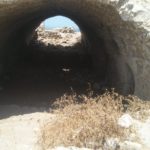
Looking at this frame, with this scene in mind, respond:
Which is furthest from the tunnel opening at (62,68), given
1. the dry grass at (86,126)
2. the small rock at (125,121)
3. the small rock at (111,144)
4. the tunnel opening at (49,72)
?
the small rock at (111,144)

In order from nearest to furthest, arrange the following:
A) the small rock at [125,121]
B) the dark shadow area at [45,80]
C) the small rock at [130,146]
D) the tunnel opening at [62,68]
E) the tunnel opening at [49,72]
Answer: the small rock at [130,146] → the small rock at [125,121] → the dark shadow area at [45,80] → the tunnel opening at [62,68] → the tunnel opening at [49,72]

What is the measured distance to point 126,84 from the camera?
7.96 metres

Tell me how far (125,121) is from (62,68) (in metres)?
7.38

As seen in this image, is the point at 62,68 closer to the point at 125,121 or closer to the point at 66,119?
the point at 66,119

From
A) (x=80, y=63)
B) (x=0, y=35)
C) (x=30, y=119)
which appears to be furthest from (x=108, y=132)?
(x=80, y=63)

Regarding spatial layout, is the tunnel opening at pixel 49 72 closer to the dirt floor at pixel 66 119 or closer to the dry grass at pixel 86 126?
the dirt floor at pixel 66 119

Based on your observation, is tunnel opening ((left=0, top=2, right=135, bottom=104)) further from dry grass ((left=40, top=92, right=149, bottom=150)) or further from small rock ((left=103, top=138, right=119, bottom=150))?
small rock ((left=103, top=138, right=119, bottom=150))

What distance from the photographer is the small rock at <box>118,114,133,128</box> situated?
5.44 metres

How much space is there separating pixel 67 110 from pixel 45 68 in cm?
658

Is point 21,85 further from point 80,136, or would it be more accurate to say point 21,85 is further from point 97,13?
point 80,136

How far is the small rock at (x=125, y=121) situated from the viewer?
544 centimetres

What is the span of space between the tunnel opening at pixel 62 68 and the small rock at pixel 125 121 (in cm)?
204

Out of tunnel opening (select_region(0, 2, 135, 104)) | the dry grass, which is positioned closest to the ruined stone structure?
→ tunnel opening (select_region(0, 2, 135, 104))

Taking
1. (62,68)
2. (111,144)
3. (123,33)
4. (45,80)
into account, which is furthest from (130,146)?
(62,68)
